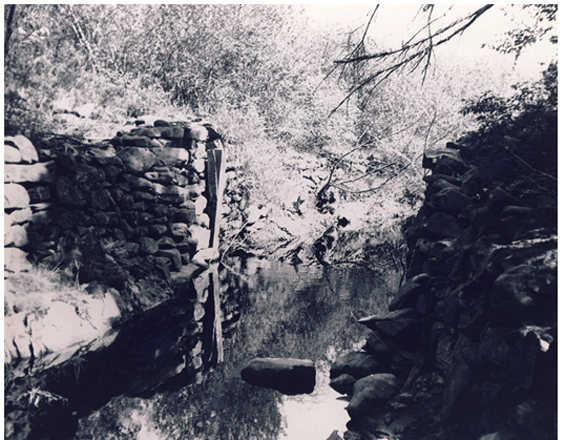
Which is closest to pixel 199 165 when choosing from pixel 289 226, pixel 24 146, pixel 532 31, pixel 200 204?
pixel 200 204

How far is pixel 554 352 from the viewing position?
1.82 metres

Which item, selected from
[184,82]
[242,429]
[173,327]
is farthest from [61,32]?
[242,429]

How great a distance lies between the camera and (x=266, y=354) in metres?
2.96

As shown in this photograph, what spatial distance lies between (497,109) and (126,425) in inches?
95.1

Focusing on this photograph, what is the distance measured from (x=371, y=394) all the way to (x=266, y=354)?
70 cm

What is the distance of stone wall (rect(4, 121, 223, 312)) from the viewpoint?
3062 millimetres

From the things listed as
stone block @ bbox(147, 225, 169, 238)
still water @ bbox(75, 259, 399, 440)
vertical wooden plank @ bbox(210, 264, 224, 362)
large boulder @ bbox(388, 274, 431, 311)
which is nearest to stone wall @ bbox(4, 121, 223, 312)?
stone block @ bbox(147, 225, 169, 238)

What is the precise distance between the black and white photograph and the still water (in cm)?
1

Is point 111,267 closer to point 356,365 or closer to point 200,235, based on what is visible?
point 200,235

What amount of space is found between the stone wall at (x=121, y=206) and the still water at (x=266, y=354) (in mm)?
539

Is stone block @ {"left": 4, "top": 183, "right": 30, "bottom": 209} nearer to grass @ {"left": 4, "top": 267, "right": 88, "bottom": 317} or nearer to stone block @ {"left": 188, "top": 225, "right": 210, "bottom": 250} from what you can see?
grass @ {"left": 4, "top": 267, "right": 88, "bottom": 317}

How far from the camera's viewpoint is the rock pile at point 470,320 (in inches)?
74.4

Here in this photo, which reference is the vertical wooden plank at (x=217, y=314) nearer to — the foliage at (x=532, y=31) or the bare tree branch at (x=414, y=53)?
the bare tree branch at (x=414, y=53)

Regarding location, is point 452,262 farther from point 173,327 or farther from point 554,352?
point 173,327
